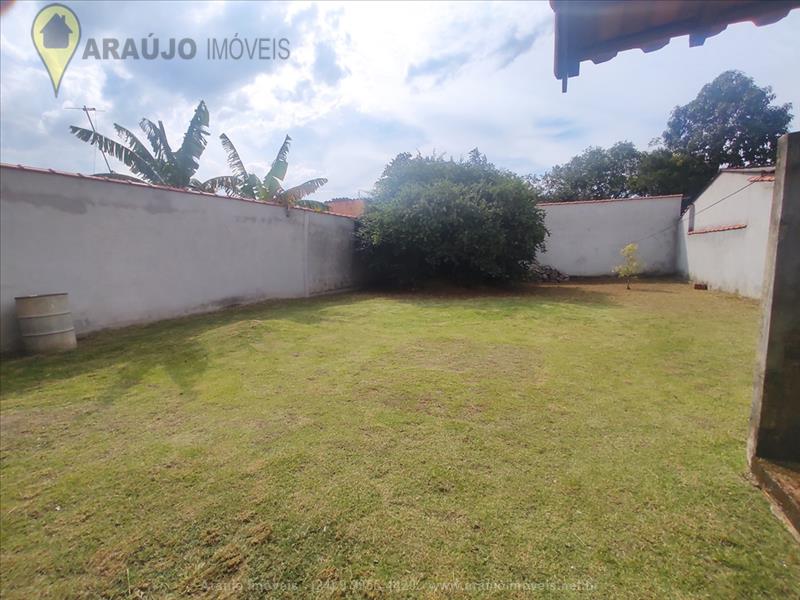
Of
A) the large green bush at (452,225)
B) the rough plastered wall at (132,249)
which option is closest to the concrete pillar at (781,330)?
the rough plastered wall at (132,249)

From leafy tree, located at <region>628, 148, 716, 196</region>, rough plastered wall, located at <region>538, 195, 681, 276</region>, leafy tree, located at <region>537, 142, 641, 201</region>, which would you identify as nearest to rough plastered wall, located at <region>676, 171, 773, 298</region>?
rough plastered wall, located at <region>538, 195, 681, 276</region>

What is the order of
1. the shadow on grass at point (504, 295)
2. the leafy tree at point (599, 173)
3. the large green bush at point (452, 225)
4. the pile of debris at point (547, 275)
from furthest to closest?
1. the leafy tree at point (599, 173)
2. the pile of debris at point (547, 275)
3. the large green bush at point (452, 225)
4. the shadow on grass at point (504, 295)

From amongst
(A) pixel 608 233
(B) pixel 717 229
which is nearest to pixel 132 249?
(B) pixel 717 229

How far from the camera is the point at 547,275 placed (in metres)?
15.0

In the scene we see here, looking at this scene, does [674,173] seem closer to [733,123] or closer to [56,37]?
[733,123]

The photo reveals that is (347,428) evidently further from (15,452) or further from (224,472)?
(15,452)

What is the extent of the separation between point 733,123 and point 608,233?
14.1 m

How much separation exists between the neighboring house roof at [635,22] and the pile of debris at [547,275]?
12.9 meters

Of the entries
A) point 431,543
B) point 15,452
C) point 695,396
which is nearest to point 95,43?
point 15,452

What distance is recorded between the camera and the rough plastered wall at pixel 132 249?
5012 mm

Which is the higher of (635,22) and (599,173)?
(599,173)

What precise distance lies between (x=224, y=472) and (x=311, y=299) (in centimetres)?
814

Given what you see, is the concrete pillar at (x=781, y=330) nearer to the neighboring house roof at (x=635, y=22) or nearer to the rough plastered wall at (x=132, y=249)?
the neighboring house roof at (x=635, y=22)

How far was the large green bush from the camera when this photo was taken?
10.8 meters
